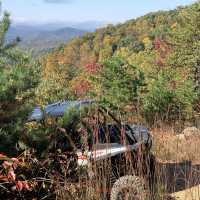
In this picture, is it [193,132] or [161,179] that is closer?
[161,179]

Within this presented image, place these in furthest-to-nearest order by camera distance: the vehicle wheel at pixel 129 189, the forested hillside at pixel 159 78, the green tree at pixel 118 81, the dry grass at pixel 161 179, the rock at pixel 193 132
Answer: the green tree at pixel 118 81 < the forested hillside at pixel 159 78 < the rock at pixel 193 132 < the vehicle wheel at pixel 129 189 < the dry grass at pixel 161 179


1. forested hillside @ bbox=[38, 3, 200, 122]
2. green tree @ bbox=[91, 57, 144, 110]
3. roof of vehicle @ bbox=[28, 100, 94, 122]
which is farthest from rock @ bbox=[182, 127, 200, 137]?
green tree @ bbox=[91, 57, 144, 110]

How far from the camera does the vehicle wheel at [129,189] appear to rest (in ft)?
14.2

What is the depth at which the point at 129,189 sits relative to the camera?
16.0 ft

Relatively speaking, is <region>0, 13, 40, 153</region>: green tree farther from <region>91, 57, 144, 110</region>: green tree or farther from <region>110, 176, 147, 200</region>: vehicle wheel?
<region>91, 57, 144, 110</region>: green tree

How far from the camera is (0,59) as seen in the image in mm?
4191

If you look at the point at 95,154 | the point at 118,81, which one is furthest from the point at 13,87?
the point at 118,81

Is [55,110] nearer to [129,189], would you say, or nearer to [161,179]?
[129,189]

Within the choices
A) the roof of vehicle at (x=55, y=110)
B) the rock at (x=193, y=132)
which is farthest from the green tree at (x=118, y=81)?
the roof of vehicle at (x=55, y=110)

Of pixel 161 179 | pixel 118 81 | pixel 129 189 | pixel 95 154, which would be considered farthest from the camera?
pixel 118 81

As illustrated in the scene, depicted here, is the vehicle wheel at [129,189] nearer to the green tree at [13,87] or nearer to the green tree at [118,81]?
the green tree at [13,87]

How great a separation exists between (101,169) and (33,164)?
76 centimetres

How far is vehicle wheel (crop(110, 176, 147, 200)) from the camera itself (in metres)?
4.32

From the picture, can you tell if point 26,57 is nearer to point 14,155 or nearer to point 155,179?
point 14,155
